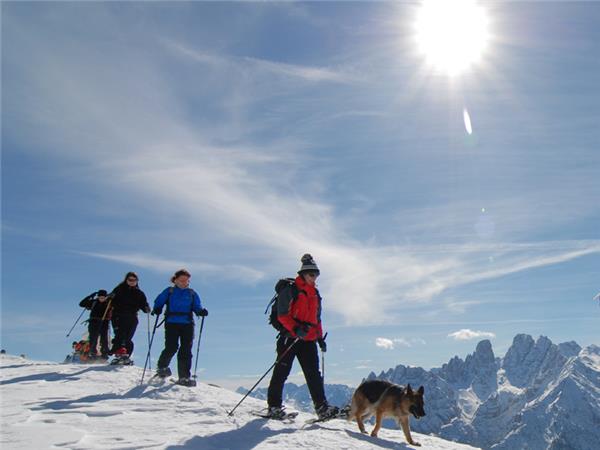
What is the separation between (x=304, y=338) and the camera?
11.5 meters

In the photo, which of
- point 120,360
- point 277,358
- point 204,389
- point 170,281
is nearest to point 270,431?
point 277,358

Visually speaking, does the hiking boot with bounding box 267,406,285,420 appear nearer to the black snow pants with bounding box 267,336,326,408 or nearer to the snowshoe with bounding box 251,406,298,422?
the snowshoe with bounding box 251,406,298,422

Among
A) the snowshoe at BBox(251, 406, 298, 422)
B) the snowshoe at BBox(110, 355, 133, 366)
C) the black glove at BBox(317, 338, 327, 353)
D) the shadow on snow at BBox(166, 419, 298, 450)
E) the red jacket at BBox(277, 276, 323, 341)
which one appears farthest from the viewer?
the snowshoe at BBox(110, 355, 133, 366)

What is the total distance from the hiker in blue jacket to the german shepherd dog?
5.56 meters

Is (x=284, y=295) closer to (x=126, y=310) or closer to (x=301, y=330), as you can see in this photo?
(x=301, y=330)

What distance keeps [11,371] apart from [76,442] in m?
11.1

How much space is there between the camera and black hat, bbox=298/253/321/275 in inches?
452

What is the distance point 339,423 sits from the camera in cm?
1186

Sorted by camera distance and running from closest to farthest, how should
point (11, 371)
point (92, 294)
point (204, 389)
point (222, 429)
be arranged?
point (222, 429) < point (204, 389) < point (11, 371) < point (92, 294)

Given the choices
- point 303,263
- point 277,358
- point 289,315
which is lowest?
point 277,358

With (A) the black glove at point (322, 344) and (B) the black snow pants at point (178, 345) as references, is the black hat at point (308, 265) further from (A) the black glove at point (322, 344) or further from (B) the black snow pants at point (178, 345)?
(B) the black snow pants at point (178, 345)

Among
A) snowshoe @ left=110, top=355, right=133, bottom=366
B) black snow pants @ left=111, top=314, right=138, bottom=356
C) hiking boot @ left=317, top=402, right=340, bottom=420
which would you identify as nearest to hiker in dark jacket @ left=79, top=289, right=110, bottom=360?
black snow pants @ left=111, top=314, right=138, bottom=356

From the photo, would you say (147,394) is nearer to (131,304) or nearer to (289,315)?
(289,315)

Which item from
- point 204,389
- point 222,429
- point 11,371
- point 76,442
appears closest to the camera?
point 76,442
